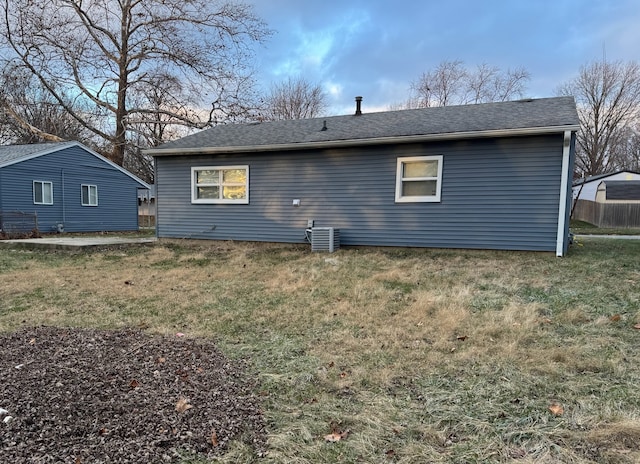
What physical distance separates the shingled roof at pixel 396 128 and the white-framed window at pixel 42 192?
8.85m

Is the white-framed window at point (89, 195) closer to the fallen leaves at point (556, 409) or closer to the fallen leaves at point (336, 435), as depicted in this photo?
the fallen leaves at point (336, 435)

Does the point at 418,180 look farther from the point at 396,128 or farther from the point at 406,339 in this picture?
the point at 406,339

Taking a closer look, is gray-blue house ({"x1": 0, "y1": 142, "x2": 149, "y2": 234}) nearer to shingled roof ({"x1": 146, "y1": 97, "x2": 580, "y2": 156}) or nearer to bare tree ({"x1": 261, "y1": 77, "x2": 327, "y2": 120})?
shingled roof ({"x1": 146, "y1": 97, "x2": 580, "y2": 156})

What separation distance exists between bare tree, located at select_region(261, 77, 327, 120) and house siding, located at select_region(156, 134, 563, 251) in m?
21.5

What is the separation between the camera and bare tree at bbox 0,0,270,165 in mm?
19188

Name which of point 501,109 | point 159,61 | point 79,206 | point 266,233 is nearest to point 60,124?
point 159,61

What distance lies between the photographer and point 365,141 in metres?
8.74

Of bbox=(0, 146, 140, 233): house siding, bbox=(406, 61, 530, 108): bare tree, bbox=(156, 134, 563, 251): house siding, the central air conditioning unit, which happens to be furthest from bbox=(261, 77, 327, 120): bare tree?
the central air conditioning unit

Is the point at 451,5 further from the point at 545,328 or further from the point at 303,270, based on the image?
the point at 545,328

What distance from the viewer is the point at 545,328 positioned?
3.66 meters

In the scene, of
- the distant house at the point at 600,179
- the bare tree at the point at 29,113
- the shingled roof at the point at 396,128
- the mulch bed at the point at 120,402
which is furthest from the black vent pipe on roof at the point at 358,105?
the distant house at the point at 600,179

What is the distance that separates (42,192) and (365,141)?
14674 mm

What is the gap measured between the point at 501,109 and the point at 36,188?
1742 centimetres

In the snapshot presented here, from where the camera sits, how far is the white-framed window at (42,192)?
52.1 feet
